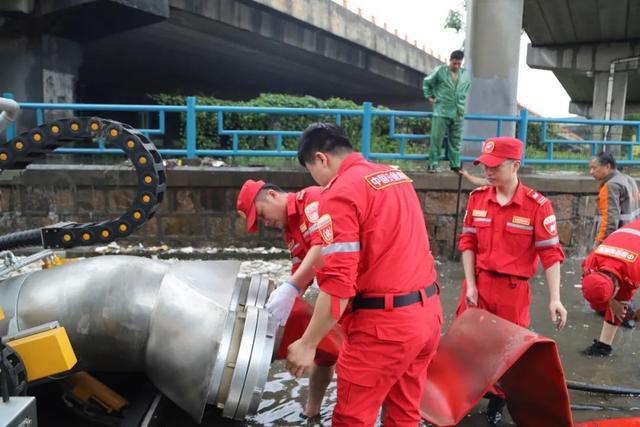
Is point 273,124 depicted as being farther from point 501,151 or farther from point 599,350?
point 501,151

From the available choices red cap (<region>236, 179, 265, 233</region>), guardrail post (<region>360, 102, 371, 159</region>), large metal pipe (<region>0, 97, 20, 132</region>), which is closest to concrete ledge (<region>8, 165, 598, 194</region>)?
guardrail post (<region>360, 102, 371, 159</region>)

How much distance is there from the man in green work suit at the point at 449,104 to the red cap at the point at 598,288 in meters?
3.90

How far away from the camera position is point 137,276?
238 cm

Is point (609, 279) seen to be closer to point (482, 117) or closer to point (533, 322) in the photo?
point (533, 322)

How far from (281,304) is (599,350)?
2.89 metres

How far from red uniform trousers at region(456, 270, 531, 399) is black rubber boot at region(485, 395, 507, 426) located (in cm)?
4

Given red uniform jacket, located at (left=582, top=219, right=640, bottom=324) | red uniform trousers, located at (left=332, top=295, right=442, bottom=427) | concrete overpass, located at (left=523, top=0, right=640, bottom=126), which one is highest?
concrete overpass, located at (left=523, top=0, right=640, bottom=126)

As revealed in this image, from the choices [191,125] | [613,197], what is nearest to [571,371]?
[613,197]

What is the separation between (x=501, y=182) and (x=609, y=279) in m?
0.98

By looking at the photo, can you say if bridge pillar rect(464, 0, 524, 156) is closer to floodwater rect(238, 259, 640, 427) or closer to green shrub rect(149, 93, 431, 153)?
green shrub rect(149, 93, 431, 153)

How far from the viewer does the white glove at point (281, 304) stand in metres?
2.47

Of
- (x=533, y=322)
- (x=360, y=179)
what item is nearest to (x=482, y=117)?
(x=533, y=322)

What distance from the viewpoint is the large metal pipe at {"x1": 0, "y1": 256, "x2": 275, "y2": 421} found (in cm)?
219

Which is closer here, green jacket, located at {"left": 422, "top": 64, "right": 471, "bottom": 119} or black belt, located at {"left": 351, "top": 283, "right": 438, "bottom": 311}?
black belt, located at {"left": 351, "top": 283, "right": 438, "bottom": 311}
